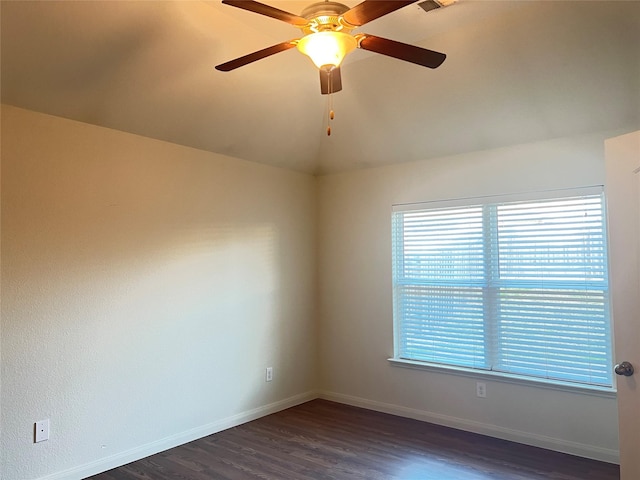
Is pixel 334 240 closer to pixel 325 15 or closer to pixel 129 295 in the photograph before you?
pixel 129 295

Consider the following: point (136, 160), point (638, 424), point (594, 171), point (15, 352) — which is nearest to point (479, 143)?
point (594, 171)

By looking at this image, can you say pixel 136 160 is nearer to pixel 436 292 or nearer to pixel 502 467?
pixel 436 292

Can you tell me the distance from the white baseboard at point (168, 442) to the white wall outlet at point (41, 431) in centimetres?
22

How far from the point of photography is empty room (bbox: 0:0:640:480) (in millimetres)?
2607

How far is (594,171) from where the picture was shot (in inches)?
128

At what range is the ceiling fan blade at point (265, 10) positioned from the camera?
174 centimetres

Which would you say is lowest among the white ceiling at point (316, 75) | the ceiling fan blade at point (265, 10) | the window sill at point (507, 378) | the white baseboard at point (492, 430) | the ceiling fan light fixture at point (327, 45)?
the white baseboard at point (492, 430)

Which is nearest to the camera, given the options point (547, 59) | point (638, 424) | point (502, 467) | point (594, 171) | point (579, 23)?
point (638, 424)

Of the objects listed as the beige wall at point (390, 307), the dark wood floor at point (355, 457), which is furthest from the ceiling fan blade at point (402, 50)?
the dark wood floor at point (355, 457)

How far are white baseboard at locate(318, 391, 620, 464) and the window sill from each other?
0.35 meters

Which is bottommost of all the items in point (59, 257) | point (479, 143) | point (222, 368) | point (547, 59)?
point (222, 368)

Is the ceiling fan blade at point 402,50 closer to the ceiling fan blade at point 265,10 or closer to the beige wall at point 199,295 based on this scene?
the ceiling fan blade at point 265,10

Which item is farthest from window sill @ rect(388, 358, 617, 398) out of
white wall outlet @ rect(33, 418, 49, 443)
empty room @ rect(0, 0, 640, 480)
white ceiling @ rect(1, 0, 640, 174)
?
white wall outlet @ rect(33, 418, 49, 443)

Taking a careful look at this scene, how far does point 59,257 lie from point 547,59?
319 centimetres
